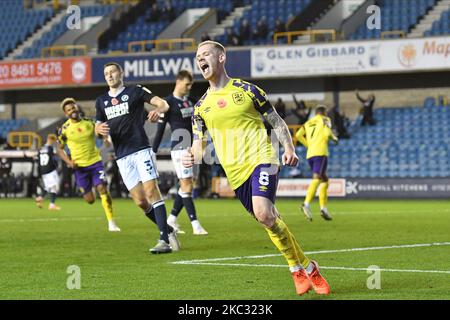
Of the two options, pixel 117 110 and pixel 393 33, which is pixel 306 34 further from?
pixel 117 110

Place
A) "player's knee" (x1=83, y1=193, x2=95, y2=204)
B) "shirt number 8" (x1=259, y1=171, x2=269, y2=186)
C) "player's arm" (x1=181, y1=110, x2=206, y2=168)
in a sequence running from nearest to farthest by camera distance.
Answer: "shirt number 8" (x1=259, y1=171, x2=269, y2=186) → "player's arm" (x1=181, y1=110, x2=206, y2=168) → "player's knee" (x1=83, y1=193, x2=95, y2=204)

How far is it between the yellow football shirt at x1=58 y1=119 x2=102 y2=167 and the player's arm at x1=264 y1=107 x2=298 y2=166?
1044 centimetres

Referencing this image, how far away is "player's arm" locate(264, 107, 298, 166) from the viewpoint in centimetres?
879

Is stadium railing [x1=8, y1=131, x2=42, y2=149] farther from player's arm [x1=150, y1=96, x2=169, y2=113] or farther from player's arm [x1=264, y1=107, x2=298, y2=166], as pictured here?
player's arm [x1=264, y1=107, x2=298, y2=166]

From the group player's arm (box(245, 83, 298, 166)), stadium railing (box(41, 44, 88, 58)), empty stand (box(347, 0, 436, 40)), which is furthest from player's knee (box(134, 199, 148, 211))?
stadium railing (box(41, 44, 88, 58))

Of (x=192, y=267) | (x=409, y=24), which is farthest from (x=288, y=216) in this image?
(x=409, y=24)

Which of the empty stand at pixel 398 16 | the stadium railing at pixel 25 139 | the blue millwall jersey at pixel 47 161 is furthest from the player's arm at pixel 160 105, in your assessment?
the stadium railing at pixel 25 139

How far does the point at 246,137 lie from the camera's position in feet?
30.6

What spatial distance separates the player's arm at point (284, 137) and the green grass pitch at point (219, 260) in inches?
46.7

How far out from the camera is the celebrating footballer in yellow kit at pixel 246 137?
903cm

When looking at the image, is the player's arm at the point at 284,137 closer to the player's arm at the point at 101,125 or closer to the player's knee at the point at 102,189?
the player's arm at the point at 101,125

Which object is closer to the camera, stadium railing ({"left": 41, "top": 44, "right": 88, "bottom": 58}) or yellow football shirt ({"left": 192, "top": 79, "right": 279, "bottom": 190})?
yellow football shirt ({"left": 192, "top": 79, "right": 279, "bottom": 190})

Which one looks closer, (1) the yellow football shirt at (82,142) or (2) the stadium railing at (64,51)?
(1) the yellow football shirt at (82,142)
